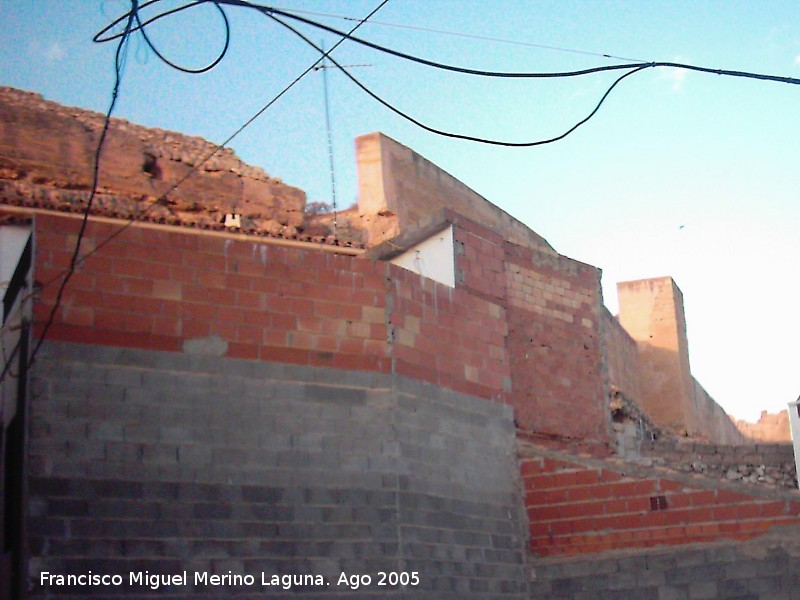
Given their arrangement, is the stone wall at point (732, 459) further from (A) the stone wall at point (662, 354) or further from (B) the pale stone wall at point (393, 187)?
(A) the stone wall at point (662, 354)

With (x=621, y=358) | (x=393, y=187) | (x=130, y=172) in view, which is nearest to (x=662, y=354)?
(x=621, y=358)

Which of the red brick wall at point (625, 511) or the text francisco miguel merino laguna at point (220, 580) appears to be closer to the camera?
the text francisco miguel merino laguna at point (220, 580)

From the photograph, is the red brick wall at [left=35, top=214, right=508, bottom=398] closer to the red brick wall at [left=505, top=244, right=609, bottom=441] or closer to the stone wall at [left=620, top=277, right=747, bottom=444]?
the red brick wall at [left=505, top=244, right=609, bottom=441]

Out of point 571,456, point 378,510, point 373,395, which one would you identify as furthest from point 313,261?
point 571,456

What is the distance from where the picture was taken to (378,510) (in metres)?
9.05

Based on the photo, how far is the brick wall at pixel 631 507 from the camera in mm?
9453

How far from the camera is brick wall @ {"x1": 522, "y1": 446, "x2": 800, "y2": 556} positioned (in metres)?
9.45

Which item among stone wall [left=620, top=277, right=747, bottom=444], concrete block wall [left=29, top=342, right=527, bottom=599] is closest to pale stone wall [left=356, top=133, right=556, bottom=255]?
stone wall [left=620, top=277, right=747, bottom=444]

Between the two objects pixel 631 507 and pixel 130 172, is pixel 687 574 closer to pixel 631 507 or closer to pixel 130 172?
pixel 631 507

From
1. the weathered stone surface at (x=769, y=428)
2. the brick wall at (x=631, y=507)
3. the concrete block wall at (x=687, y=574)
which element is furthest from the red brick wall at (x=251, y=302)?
the weathered stone surface at (x=769, y=428)

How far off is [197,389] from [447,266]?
10.8ft

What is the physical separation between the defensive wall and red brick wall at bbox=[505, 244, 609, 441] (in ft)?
0.24

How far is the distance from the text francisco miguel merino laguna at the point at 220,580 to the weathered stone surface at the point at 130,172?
6741mm

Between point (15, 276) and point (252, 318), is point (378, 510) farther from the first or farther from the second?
point (15, 276)
